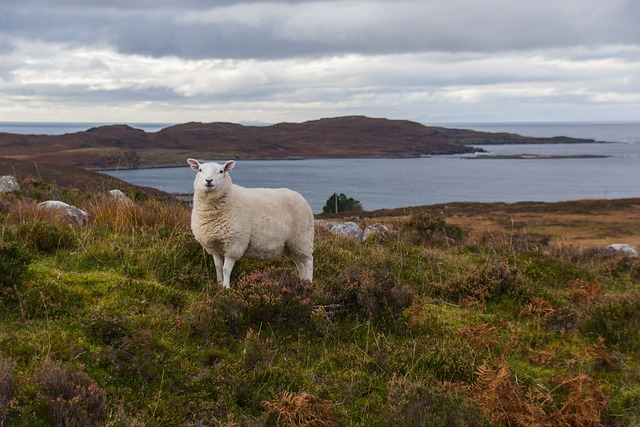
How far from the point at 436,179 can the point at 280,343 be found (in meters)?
126

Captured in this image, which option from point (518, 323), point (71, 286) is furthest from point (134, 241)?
point (518, 323)

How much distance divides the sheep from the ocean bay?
59.9 metres

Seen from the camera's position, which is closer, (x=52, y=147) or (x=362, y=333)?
(x=362, y=333)

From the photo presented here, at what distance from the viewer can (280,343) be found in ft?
20.0

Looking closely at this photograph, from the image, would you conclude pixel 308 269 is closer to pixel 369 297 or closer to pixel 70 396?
pixel 369 297

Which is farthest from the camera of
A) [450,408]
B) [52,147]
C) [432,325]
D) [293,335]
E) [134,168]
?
[52,147]

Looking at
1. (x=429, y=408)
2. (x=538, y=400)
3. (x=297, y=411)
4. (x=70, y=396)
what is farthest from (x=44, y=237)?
(x=538, y=400)

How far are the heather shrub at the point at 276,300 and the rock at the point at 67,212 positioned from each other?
18.5 feet

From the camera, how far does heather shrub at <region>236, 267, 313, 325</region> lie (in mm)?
6410

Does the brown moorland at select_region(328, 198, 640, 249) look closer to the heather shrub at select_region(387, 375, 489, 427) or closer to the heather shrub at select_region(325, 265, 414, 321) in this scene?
the heather shrub at select_region(325, 265, 414, 321)

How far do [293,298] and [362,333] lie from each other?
38.9 inches

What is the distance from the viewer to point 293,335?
638 centimetres

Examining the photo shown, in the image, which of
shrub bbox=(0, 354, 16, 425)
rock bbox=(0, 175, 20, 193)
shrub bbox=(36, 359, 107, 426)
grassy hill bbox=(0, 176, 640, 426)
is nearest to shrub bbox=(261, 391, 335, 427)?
grassy hill bbox=(0, 176, 640, 426)

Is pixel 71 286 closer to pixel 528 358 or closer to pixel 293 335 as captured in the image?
pixel 293 335
